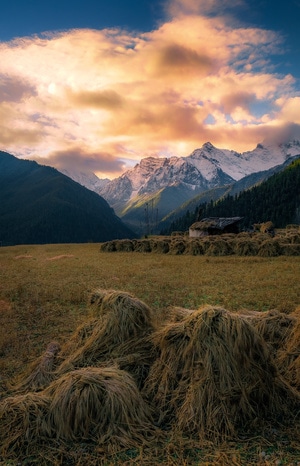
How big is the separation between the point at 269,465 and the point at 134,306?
3.19 m

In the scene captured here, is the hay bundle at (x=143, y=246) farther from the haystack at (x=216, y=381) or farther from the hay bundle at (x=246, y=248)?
the haystack at (x=216, y=381)

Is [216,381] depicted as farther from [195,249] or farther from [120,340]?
[195,249]

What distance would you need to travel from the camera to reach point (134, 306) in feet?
18.9

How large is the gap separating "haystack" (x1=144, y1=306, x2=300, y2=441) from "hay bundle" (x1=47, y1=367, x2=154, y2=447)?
1.36 feet

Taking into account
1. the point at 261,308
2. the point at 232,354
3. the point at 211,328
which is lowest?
the point at 261,308

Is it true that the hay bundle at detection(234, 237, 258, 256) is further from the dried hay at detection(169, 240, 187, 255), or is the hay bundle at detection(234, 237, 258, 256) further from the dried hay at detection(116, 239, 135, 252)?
the dried hay at detection(116, 239, 135, 252)

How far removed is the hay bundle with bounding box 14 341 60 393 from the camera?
5.08m

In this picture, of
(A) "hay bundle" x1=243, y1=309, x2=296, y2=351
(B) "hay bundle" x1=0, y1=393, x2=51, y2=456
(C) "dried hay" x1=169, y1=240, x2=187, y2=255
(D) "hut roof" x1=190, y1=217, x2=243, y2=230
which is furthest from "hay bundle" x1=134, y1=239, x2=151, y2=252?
(B) "hay bundle" x1=0, y1=393, x2=51, y2=456

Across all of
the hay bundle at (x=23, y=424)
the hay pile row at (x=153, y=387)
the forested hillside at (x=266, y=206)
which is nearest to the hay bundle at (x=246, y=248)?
the hay pile row at (x=153, y=387)

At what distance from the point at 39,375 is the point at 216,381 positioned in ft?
10.1

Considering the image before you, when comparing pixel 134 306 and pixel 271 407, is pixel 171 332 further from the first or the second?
pixel 271 407

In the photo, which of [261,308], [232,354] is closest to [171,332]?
[232,354]

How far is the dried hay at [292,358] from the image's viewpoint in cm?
525

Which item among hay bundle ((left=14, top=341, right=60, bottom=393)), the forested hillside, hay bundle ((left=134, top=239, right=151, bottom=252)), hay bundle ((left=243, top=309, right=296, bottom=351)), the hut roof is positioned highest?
the forested hillside
